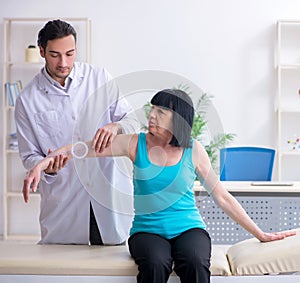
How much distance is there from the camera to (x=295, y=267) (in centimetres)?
221

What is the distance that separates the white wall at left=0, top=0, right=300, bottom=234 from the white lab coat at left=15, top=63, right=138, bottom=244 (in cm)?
332

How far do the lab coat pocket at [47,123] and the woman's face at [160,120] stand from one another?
1.43ft

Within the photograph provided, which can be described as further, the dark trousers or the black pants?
the dark trousers

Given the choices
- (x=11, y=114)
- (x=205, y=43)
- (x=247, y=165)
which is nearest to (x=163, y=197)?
(x=247, y=165)

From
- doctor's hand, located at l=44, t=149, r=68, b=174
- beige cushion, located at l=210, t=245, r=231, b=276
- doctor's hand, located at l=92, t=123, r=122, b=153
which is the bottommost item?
beige cushion, located at l=210, t=245, r=231, b=276

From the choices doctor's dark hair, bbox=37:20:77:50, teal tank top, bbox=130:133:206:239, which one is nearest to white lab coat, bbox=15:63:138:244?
doctor's dark hair, bbox=37:20:77:50

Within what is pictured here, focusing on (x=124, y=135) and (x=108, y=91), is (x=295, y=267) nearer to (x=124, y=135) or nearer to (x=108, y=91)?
(x=124, y=135)

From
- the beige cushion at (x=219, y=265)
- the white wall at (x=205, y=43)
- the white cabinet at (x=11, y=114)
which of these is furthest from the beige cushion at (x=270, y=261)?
the white cabinet at (x=11, y=114)

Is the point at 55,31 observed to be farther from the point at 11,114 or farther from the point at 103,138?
the point at 11,114

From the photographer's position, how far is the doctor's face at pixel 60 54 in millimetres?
2459

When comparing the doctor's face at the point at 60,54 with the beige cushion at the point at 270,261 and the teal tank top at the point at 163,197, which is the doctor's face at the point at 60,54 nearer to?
the teal tank top at the point at 163,197

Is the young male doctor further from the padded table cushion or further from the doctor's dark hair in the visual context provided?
the padded table cushion

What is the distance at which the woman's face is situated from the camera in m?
2.25

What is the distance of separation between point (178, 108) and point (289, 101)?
374 cm
